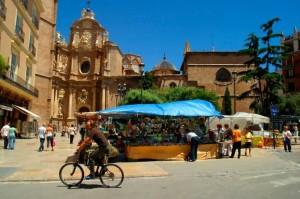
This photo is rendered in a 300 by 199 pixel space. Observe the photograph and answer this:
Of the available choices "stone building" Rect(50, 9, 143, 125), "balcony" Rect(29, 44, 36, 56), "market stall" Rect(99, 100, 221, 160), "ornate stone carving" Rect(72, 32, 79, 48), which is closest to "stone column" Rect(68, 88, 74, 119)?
"stone building" Rect(50, 9, 143, 125)

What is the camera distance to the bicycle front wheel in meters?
8.89

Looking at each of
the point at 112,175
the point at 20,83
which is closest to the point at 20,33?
the point at 20,83

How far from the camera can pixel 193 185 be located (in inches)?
356

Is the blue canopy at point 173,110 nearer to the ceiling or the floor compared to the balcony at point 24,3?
nearer to the floor

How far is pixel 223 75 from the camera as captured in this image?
60125 mm

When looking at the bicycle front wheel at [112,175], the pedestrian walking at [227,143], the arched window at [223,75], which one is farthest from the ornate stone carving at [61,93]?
the bicycle front wheel at [112,175]

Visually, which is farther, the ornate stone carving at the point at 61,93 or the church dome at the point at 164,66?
the church dome at the point at 164,66

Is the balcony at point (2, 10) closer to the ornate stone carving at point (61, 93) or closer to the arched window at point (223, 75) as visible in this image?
the ornate stone carving at point (61, 93)

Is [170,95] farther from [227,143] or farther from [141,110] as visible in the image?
[141,110]

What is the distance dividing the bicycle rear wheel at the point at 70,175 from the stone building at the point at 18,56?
15462 mm

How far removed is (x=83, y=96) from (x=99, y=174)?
51.6 meters

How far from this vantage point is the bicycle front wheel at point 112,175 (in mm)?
8891

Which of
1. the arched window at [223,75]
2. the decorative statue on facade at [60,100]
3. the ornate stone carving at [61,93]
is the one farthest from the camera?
the arched window at [223,75]

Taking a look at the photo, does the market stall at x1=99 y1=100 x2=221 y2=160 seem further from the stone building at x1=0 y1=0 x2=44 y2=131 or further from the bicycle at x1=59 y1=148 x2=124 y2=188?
the stone building at x1=0 y1=0 x2=44 y2=131
